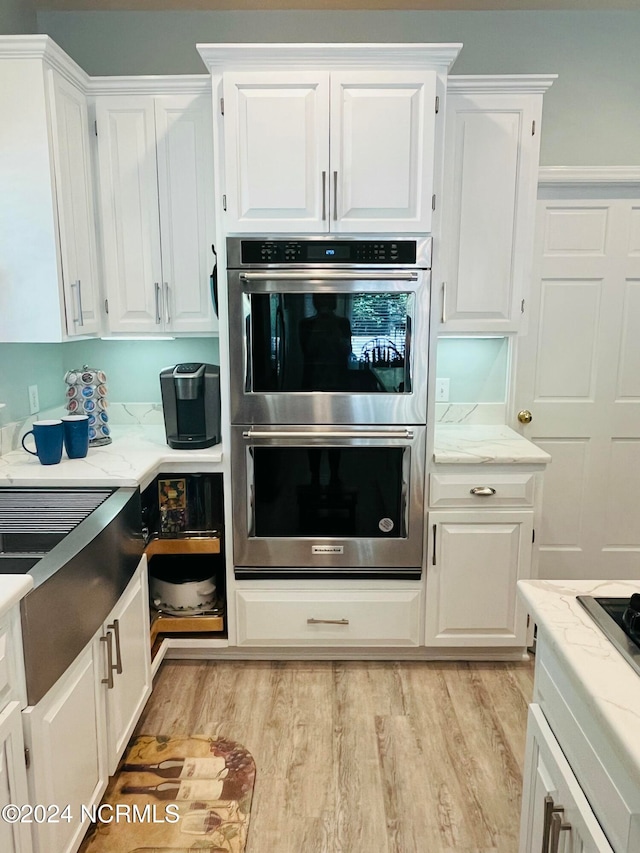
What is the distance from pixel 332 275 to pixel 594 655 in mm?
1687

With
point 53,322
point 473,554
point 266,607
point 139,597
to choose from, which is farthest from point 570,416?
point 53,322

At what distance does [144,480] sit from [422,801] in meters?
1.41

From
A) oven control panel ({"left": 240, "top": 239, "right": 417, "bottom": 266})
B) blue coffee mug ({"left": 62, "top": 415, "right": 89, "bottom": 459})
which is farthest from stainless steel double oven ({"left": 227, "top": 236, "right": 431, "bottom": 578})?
blue coffee mug ({"left": 62, "top": 415, "right": 89, "bottom": 459})

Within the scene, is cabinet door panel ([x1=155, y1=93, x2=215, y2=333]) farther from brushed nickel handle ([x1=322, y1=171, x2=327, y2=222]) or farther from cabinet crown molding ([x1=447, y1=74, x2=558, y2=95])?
cabinet crown molding ([x1=447, y1=74, x2=558, y2=95])

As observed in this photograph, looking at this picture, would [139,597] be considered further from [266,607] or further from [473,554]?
[473,554]

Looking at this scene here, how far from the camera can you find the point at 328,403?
2488mm

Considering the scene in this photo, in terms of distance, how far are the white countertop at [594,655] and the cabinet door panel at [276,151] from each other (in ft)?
5.30

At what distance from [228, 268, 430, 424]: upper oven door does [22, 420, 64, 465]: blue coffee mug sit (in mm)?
656

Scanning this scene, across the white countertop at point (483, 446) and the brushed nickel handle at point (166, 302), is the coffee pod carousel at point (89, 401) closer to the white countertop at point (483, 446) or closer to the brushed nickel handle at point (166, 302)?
the brushed nickel handle at point (166, 302)

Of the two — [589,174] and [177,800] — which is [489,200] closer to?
[589,174]

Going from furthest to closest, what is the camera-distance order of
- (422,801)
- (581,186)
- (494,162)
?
(581,186) < (494,162) < (422,801)

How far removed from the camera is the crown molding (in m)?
2.94

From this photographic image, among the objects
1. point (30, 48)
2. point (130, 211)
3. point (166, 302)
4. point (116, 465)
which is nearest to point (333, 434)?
point (116, 465)

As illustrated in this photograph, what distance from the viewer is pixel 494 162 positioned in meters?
2.57
